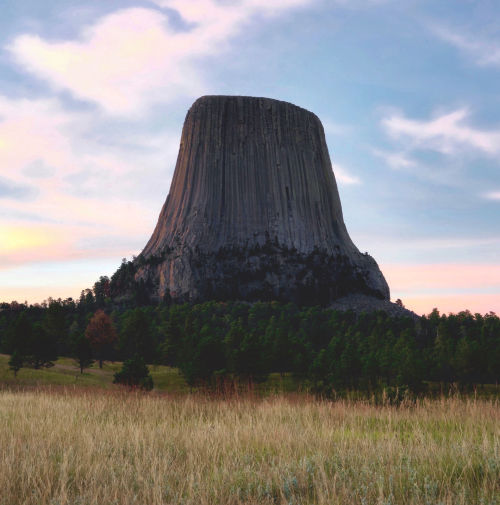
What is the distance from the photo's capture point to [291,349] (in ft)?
189

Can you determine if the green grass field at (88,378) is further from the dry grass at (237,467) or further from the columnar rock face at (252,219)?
the columnar rock face at (252,219)

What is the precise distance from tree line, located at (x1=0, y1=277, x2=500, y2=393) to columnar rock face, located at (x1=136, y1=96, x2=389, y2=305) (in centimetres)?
2820

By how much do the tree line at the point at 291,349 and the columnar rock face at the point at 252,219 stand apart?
2820 cm

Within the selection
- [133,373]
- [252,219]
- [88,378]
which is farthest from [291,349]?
[252,219]

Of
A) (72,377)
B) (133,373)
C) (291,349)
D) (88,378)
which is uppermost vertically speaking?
(291,349)

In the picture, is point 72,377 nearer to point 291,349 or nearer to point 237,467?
point 291,349

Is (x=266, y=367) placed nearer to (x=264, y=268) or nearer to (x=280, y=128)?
(x=264, y=268)

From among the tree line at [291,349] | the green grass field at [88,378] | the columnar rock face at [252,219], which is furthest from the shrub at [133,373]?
the columnar rock face at [252,219]

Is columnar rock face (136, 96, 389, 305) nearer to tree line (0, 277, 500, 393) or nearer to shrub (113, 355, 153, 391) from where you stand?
tree line (0, 277, 500, 393)

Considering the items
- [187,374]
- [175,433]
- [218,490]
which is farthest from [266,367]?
[218,490]

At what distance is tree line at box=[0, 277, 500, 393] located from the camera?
157ft

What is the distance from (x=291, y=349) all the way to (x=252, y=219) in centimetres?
6864

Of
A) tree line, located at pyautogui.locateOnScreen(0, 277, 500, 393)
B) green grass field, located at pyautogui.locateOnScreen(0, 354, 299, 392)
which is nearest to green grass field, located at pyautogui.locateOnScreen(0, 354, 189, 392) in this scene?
green grass field, located at pyautogui.locateOnScreen(0, 354, 299, 392)

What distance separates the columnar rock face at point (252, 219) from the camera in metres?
Answer: 118
